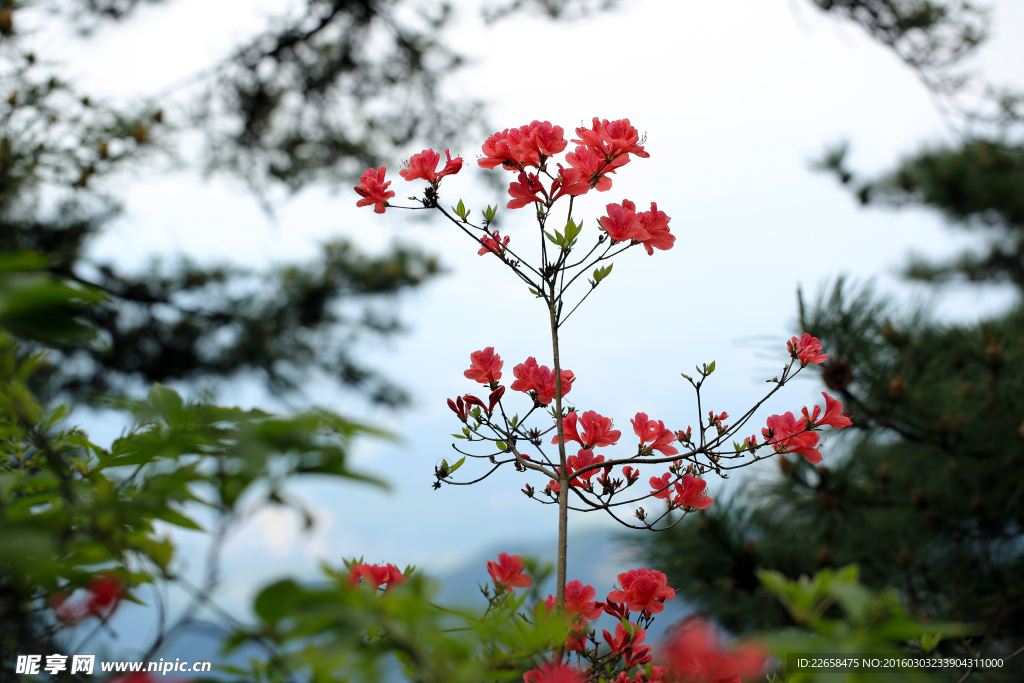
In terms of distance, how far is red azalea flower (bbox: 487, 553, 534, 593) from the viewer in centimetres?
53

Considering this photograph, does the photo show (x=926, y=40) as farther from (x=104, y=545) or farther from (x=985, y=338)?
(x=104, y=545)

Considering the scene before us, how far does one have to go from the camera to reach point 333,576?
30cm

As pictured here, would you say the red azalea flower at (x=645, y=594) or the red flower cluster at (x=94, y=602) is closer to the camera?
the red flower cluster at (x=94, y=602)

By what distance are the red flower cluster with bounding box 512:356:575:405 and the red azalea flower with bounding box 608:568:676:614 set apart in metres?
0.17

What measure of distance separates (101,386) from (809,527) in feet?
10.3

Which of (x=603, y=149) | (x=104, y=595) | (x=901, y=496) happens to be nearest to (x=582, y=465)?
(x=603, y=149)

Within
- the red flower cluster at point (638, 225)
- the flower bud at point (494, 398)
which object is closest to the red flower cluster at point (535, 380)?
the flower bud at point (494, 398)

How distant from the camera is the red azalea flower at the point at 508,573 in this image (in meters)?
0.53

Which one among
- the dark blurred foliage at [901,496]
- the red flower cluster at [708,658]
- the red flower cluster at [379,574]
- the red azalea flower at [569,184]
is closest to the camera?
the red flower cluster at [708,658]

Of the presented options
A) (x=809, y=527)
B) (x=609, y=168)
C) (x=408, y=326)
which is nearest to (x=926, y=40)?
(x=809, y=527)

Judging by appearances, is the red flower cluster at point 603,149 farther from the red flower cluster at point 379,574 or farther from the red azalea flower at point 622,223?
the red flower cluster at point 379,574

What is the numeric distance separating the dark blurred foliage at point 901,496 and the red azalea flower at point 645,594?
78cm

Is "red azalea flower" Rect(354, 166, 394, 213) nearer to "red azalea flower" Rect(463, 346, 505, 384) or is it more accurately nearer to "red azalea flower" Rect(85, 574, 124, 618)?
"red azalea flower" Rect(463, 346, 505, 384)

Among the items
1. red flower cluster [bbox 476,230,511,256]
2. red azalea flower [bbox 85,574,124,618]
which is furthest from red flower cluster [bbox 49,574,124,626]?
red flower cluster [bbox 476,230,511,256]
